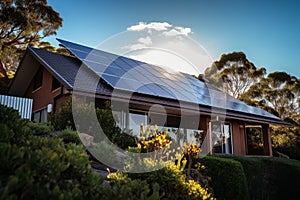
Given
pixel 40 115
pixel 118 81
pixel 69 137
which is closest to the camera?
pixel 69 137

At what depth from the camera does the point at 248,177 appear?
864 centimetres

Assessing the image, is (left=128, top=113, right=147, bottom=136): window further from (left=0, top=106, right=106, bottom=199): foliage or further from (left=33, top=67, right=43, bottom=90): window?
(left=0, top=106, right=106, bottom=199): foliage

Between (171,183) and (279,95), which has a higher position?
(279,95)

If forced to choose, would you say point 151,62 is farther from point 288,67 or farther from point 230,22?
point 288,67

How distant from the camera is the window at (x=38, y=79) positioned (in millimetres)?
14644

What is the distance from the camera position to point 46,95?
43.2 ft

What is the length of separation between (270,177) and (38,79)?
12609 mm

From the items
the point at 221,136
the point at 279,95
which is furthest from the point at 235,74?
the point at 221,136

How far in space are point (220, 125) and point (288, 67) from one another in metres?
15.7

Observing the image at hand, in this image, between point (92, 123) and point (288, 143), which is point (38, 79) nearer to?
point (92, 123)

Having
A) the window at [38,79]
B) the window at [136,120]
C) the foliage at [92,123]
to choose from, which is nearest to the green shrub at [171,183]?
the foliage at [92,123]

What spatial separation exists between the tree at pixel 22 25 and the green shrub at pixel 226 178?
16534 millimetres

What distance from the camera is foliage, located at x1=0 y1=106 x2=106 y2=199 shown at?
195cm

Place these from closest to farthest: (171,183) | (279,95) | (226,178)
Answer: (171,183)
(226,178)
(279,95)
